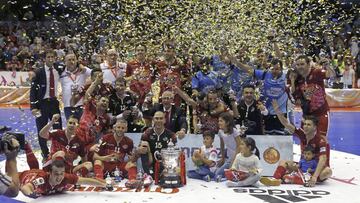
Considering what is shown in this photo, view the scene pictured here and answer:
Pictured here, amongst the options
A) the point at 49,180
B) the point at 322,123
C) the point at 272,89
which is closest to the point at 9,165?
the point at 49,180

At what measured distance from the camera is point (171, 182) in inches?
263

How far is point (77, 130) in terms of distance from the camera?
284 inches

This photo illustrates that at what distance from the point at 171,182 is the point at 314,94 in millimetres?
2732

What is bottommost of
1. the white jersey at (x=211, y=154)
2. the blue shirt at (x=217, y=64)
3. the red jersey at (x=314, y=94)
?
the white jersey at (x=211, y=154)

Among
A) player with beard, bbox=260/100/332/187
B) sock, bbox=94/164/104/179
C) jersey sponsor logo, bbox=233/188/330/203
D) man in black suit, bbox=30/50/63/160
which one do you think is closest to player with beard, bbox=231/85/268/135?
player with beard, bbox=260/100/332/187

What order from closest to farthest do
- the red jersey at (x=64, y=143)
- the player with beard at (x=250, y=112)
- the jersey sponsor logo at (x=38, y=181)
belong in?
the jersey sponsor logo at (x=38, y=181)
the red jersey at (x=64, y=143)
the player with beard at (x=250, y=112)

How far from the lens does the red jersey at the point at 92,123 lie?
24.2ft

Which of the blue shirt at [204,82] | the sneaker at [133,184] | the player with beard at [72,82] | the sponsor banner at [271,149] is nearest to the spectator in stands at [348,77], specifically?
the blue shirt at [204,82]

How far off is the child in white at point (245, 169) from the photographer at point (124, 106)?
1.85m

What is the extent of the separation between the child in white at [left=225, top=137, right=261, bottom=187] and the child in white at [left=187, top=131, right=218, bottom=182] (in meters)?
0.41

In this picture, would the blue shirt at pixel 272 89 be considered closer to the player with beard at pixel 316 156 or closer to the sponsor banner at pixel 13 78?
the player with beard at pixel 316 156

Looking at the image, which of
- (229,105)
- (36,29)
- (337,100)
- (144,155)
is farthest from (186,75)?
(36,29)

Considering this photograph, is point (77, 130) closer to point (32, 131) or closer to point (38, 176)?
point (38, 176)

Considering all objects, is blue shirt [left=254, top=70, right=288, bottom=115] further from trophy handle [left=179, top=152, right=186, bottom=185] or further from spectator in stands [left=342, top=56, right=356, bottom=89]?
spectator in stands [left=342, top=56, right=356, bottom=89]
